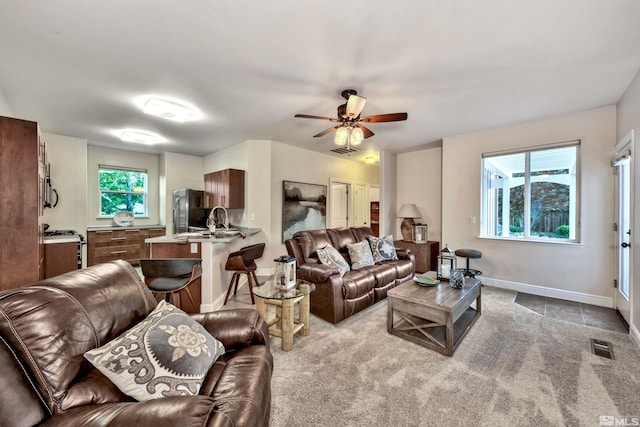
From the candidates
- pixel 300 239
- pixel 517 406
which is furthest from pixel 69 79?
pixel 517 406

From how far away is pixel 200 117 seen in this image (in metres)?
3.66

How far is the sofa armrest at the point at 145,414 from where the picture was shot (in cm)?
83

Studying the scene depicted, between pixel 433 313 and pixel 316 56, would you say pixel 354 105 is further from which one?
pixel 433 313

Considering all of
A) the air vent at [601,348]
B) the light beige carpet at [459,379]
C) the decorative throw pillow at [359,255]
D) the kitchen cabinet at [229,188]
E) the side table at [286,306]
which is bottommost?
the light beige carpet at [459,379]

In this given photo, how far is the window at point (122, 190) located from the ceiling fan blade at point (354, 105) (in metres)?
5.61

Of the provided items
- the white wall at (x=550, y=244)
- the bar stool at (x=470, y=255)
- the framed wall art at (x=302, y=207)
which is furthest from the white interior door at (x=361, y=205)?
the bar stool at (x=470, y=255)

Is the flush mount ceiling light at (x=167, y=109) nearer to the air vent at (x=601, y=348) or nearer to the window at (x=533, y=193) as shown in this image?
the window at (x=533, y=193)

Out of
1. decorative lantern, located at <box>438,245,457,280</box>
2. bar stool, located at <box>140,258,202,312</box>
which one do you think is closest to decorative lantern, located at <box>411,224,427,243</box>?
decorative lantern, located at <box>438,245,457,280</box>

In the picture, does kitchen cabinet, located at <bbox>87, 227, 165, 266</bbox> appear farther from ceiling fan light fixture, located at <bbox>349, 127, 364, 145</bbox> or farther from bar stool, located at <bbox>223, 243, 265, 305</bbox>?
ceiling fan light fixture, located at <bbox>349, 127, 364, 145</bbox>

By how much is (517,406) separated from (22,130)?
460cm

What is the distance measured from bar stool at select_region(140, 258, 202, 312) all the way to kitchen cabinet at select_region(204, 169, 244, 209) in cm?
233

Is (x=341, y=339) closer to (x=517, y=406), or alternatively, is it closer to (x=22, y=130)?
(x=517, y=406)

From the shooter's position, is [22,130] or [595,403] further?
[22,130]

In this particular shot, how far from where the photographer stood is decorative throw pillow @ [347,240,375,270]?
3410 millimetres
